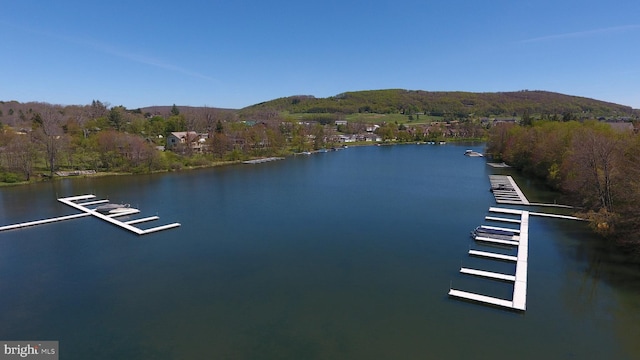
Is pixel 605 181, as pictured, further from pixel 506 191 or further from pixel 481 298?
pixel 481 298

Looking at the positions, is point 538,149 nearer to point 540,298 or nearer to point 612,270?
point 612,270

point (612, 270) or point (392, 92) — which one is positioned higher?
point (392, 92)

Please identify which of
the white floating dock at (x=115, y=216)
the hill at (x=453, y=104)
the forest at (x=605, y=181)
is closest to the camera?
the forest at (x=605, y=181)

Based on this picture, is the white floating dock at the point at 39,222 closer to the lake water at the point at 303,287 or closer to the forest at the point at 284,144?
the lake water at the point at 303,287

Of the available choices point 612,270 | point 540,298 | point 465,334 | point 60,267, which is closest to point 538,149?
point 612,270

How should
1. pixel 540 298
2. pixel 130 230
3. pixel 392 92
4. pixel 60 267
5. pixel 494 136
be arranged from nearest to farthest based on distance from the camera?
pixel 540 298 → pixel 60 267 → pixel 130 230 → pixel 494 136 → pixel 392 92

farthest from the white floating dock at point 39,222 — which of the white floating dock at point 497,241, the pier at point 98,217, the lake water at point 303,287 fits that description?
the white floating dock at point 497,241
